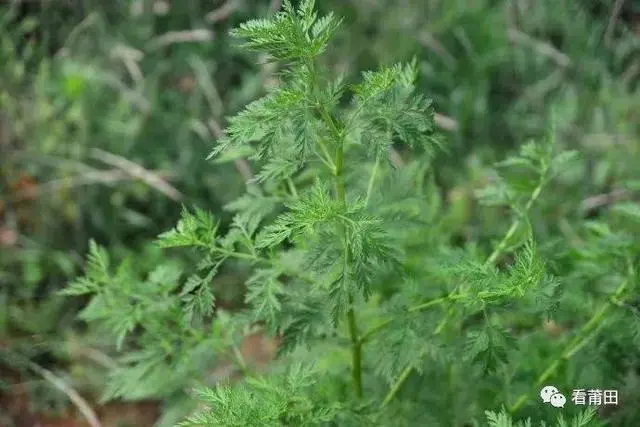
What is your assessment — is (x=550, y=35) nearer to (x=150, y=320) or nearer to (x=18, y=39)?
(x=18, y=39)

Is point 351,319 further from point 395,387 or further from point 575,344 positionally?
point 575,344

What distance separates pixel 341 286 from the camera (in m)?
1.27

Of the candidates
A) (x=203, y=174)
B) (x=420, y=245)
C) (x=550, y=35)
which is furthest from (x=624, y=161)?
(x=203, y=174)

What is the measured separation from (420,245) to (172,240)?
2.59 feet

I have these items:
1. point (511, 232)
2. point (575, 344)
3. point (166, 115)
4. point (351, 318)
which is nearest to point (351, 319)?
point (351, 318)

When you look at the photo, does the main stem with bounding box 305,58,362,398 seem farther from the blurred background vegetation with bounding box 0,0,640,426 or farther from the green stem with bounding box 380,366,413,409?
the blurred background vegetation with bounding box 0,0,640,426

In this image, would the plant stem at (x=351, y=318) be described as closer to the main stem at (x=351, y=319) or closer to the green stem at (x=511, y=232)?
the main stem at (x=351, y=319)

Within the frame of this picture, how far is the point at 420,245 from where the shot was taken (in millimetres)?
1992

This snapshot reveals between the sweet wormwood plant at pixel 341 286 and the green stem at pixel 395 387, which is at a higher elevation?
the sweet wormwood plant at pixel 341 286

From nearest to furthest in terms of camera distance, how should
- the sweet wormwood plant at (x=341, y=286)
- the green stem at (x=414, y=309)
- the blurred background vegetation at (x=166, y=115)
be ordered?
the sweet wormwood plant at (x=341, y=286), the green stem at (x=414, y=309), the blurred background vegetation at (x=166, y=115)

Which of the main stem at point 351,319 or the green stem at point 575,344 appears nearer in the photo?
the main stem at point 351,319

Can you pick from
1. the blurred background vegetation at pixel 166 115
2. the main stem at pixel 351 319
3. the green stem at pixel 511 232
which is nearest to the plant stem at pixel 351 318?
the main stem at pixel 351 319

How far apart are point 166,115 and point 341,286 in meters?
1.78

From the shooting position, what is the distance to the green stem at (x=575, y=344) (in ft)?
5.17
